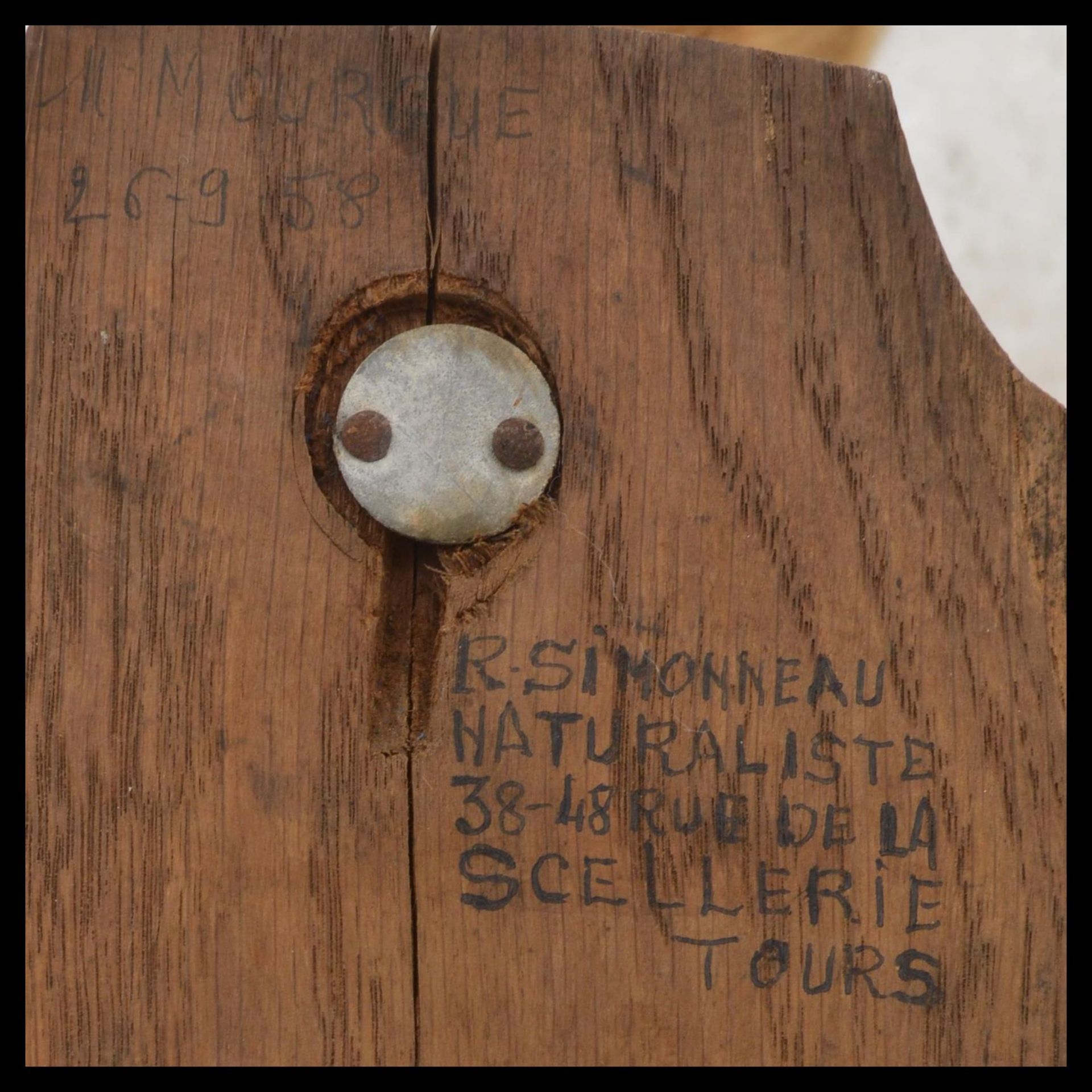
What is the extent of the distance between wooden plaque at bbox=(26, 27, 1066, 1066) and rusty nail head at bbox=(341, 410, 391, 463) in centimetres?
3

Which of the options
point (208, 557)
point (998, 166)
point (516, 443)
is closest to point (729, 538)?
point (516, 443)

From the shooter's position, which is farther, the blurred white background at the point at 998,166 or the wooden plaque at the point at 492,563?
the blurred white background at the point at 998,166

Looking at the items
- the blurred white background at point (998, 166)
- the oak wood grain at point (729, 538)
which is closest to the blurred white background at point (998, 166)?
the blurred white background at point (998, 166)

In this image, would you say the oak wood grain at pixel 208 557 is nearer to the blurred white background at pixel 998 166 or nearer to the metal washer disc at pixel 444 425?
the metal washer disc at pixel 444 425

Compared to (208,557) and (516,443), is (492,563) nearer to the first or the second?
(516,443)

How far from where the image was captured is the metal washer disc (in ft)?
2.79

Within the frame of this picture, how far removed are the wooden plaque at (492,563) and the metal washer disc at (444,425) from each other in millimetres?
24

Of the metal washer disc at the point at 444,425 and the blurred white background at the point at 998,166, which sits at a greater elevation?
the blurred white background at the point at 998,166

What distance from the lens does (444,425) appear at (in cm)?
85

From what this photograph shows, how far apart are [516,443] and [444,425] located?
6 cm

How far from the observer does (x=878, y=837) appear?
0.87 meters

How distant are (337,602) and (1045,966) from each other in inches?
24.1

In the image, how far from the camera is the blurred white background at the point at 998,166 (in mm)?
1465

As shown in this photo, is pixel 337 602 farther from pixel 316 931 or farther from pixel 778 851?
pixel 778 851
